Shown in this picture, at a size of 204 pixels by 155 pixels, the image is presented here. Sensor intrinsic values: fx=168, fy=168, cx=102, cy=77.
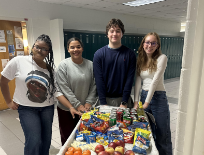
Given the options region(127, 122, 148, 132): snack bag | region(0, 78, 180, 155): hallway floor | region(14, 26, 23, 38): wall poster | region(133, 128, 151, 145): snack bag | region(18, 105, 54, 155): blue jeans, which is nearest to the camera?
region(133, 128, 151, 145): snack bag

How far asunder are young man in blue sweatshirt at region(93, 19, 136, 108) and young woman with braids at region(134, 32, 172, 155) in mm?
143

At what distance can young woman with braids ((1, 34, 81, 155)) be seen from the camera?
1554 millimetres

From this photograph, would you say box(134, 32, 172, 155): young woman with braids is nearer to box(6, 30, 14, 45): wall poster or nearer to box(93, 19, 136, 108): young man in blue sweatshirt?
box(93, 19, 136, 108): young man in blue sweatshirt

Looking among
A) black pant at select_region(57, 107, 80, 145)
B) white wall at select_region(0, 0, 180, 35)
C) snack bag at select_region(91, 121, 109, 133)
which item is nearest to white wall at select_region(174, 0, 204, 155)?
snack bag at select_region(91, 121, 109, 133)

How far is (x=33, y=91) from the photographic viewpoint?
1579 mm

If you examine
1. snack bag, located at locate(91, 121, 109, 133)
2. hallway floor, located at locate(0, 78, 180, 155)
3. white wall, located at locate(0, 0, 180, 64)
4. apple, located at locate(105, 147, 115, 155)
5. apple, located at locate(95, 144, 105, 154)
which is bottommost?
hallway floor, located at locate(0, 78, 180, 155)

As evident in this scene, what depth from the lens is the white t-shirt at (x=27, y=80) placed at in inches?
61.6

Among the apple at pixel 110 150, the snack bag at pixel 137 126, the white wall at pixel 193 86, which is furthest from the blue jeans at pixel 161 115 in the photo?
the white wall at pixel 193 86

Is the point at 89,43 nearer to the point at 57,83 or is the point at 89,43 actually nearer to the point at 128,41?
the point at 128,41

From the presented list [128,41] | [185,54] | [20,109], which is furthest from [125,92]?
[128,41]

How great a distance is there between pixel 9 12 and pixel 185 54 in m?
3.93

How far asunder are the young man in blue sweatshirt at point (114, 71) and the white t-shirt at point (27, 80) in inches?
22.0

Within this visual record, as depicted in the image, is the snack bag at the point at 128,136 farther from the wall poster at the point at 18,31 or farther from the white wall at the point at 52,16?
the wall poster at the point at 18,31

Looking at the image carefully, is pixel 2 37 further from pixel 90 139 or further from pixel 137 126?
pixel 137 126
